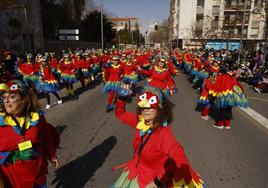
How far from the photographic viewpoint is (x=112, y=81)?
9.20 metres

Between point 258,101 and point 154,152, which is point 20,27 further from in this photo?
point 154,152

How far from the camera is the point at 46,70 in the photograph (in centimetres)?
1000

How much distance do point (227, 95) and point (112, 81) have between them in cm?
403

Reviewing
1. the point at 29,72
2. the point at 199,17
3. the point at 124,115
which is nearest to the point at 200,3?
the point at 199,17

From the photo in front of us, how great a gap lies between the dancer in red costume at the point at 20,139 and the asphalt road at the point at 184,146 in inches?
68.7

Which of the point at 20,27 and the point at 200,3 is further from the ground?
the point at 200,3

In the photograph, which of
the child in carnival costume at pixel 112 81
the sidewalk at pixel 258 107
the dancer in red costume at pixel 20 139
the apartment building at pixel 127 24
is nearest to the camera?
the dancer in red costume at pixel 20 139

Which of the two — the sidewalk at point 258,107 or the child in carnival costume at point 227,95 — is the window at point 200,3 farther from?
the child in carnival costume at point 227,95

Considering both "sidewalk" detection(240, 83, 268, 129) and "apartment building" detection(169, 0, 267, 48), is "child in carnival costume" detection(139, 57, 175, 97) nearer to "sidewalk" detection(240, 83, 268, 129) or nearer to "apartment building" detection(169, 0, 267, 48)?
"sidewalk" detection(240, 83, 268, 129)

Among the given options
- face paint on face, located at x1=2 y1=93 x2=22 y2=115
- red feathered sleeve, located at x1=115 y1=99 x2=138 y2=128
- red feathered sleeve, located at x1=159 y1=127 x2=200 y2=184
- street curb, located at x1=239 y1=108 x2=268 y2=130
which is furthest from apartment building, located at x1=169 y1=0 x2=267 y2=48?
face paint on face, located at x1=2 y1=93 x2=22 y2=115

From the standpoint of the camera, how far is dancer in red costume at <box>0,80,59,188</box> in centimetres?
268

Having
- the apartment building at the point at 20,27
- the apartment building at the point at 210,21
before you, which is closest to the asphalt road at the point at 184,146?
the apartment building at the point at 20,27

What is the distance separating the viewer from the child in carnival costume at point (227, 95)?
6906mm

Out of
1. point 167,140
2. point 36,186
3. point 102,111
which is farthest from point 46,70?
point 167,140
